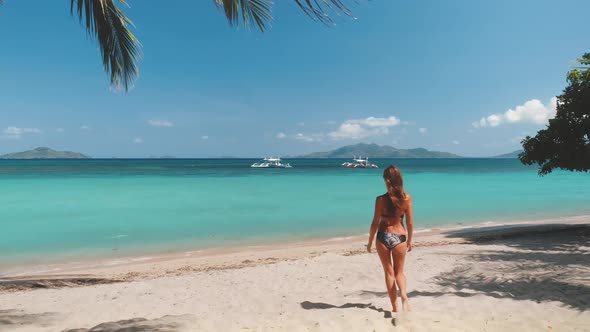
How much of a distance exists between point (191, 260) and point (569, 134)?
11.4 meters

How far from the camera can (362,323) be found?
12.6 feet

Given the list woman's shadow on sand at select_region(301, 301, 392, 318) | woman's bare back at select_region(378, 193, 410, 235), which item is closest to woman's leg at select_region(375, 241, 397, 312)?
woman's bare back at select_region(378, 193, 410, 235)

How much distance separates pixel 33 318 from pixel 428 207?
64.2 feet

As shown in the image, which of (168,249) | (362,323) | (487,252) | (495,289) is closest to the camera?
(362,323)

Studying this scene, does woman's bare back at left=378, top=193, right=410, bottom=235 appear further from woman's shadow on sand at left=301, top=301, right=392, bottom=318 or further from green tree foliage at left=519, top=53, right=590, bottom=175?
green tree foliage at left=519, top=53, right=590, bottom=175

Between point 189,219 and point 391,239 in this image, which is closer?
point 391,239

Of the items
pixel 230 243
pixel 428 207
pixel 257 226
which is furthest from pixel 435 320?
pixel 428 207

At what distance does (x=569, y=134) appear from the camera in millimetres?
10070

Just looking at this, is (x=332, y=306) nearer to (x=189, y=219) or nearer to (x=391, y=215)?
(x=391, y=215)

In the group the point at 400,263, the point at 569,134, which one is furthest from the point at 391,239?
the point at 569,134

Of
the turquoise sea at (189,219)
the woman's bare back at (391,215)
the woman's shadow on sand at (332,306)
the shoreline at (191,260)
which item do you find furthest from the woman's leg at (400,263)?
the turquoise sea at (189,219)

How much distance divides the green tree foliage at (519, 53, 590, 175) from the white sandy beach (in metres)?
2.70

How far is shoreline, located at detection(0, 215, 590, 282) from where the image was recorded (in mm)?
7664

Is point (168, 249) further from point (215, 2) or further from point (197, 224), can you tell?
point (215, 2)
